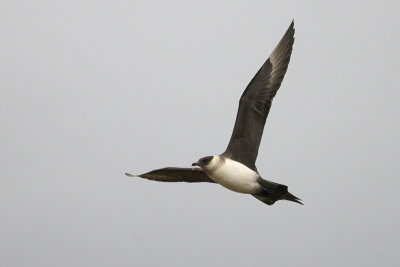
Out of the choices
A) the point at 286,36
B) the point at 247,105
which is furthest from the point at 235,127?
the point at 286,36


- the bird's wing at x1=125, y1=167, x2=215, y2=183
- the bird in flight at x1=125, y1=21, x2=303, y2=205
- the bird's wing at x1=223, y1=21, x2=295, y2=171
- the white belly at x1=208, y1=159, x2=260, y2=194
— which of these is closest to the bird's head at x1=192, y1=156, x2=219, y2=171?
the bird in flight at x1=125, y1=21, x2=303, y2=205

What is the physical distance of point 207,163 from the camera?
1288 cm

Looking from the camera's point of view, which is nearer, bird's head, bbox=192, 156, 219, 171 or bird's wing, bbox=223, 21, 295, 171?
bird's head, bbox=192, 156, 219, 171

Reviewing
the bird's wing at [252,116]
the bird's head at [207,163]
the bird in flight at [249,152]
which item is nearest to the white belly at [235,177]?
the bird in flight at [249,152]

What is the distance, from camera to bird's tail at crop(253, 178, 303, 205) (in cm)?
1279

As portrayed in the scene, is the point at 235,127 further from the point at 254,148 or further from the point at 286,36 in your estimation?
the point at 286,36

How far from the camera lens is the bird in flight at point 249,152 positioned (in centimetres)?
1298

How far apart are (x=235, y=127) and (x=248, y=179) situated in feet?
3.76

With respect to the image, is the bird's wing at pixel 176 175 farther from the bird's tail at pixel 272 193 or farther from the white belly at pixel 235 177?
the bird's tail at pixel 272 193

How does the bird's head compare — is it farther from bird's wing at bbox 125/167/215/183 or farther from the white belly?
bird's wing at bbox 125/167/215/183

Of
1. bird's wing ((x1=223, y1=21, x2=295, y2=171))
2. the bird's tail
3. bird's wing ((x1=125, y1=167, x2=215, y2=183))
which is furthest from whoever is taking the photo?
bird's wing ((x1=125, y1=167, x2=215, y2=183))

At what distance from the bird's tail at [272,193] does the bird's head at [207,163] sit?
865 mm

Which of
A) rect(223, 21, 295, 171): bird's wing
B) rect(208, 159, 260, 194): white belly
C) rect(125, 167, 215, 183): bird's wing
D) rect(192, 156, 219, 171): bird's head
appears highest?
rect(223, 21, 295, 171): bird's wing

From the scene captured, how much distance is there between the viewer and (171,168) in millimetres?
13914
